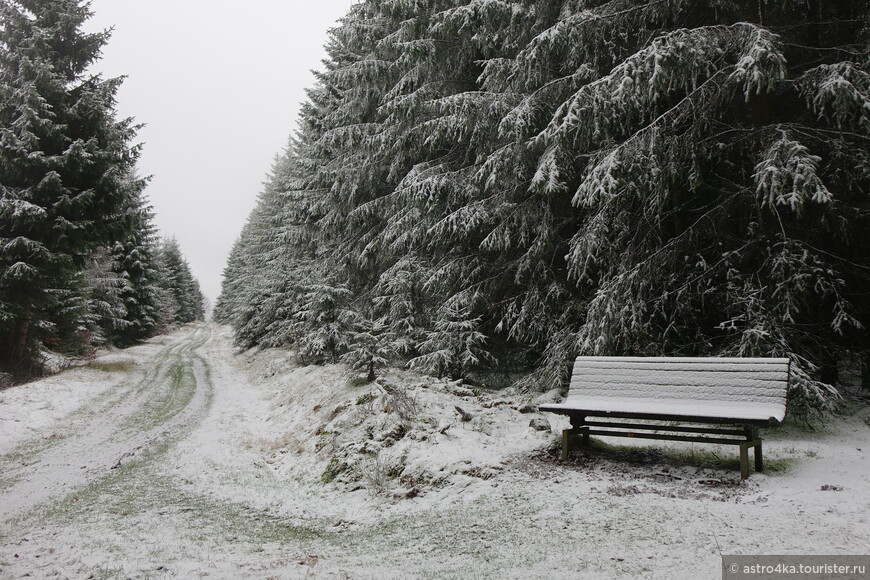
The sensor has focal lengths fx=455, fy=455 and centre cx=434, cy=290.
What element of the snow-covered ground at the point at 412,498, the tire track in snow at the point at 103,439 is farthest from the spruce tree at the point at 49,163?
the snow-covered ground at the point at 412,498

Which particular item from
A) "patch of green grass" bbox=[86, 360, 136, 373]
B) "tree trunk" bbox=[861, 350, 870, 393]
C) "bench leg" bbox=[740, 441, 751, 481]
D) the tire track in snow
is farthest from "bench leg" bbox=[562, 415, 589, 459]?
"patch of green grass" bbox=[86, 360, 136, 373]

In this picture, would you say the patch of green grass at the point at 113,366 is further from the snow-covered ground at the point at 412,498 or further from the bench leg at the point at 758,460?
the bench leg at the point at 758,460

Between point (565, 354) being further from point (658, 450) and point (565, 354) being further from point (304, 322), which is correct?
point (304, 322)

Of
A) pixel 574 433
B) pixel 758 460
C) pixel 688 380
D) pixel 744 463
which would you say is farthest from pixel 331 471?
pixel 758 460

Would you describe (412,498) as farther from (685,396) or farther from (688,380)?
(688,380)

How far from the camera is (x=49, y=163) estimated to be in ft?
49.3

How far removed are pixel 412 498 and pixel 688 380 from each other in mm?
3890

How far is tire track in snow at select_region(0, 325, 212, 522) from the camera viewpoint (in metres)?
6.64

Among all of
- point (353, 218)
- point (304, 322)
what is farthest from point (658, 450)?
point (304, 322)

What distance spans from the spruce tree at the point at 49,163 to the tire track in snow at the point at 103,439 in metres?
4.26

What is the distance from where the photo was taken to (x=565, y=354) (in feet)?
30.6

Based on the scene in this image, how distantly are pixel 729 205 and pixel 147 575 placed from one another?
30.9 feet

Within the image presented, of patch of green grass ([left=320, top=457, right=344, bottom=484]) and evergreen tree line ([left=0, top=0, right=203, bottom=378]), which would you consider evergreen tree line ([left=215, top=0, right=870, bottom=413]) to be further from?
evergreen tree line ([left=0, top=0, right=203, bottom=378])

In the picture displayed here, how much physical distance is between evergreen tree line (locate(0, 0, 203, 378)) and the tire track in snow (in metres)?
4.06
